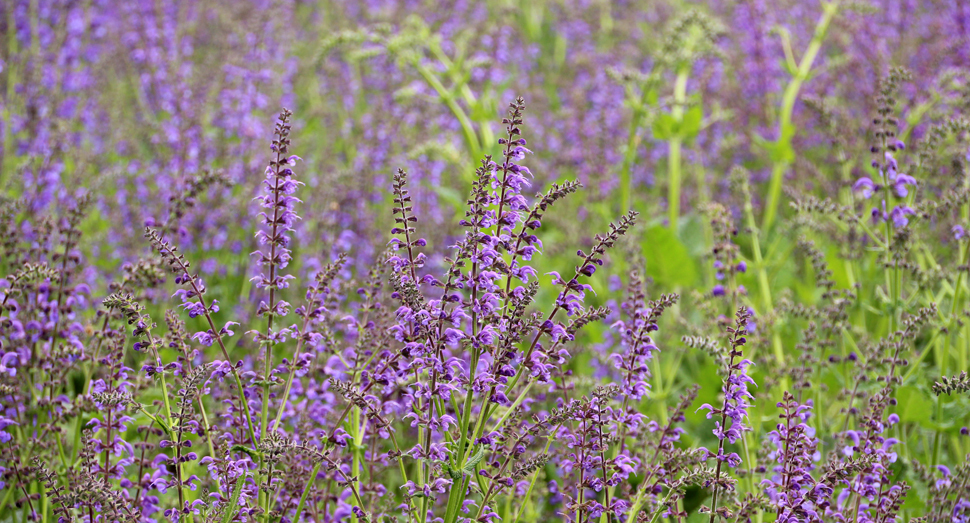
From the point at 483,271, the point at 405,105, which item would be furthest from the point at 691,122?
the point at 483,271

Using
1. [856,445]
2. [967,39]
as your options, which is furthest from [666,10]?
[856,445]

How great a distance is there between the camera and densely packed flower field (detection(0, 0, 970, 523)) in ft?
7.68

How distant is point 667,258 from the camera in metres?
4.66

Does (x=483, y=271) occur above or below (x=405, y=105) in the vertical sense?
below

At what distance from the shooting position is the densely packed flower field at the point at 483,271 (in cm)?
234

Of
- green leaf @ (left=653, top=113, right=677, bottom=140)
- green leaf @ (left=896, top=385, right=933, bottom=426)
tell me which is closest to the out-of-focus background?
green leaf @ (left=653, top=113, right=677, bottom=140)

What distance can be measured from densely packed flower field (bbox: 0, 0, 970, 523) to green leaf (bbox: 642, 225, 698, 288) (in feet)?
0.08

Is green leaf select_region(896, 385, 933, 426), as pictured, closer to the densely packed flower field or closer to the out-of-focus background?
the densely packed flower field

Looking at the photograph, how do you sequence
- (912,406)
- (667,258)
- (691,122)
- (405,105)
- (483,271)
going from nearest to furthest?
(483,271)
(912,406)
(667,258)
(691,122)
(405,105)

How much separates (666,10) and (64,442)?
699 centimetres

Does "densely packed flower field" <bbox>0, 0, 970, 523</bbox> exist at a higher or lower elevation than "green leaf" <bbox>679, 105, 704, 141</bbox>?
lower

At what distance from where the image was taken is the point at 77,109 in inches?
242

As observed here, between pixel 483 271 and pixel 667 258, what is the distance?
8.49ft

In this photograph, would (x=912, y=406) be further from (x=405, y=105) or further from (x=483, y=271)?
(x=405, y=105)
